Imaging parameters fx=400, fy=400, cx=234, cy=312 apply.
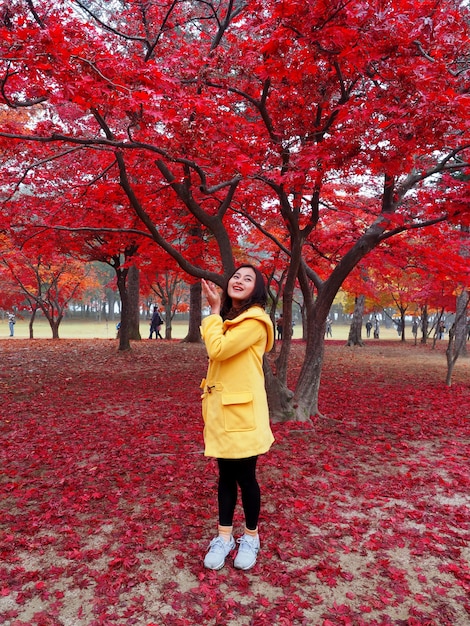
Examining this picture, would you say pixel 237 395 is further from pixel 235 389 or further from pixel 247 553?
pixel 247 553

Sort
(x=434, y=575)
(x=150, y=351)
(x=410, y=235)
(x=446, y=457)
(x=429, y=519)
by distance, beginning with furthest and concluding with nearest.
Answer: (x=150, y=351) → (x=410, y=235) → (x=446, y=457) → (x=429, y=519) → (x=434, y=575)

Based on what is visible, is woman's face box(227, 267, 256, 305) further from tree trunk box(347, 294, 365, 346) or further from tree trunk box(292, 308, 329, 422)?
tree trunk box(347, 294, 365, 346)

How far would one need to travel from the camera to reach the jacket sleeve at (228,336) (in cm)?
233

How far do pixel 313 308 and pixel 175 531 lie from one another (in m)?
4.07

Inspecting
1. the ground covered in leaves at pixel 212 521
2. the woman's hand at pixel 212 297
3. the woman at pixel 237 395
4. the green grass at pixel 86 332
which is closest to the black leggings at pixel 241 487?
the woman at pixel 237 395

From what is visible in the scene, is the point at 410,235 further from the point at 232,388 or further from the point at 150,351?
the point at 150,351

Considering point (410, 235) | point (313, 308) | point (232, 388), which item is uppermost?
point (410, 235)

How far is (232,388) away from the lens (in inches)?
94.5

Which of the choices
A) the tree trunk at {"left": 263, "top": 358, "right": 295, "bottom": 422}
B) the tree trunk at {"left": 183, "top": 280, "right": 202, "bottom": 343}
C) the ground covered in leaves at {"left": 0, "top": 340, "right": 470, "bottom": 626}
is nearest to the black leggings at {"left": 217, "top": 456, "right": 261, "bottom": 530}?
the ground covered in leaves at {"left": 0, "top": 340, "right": 470, "bottom": 626}

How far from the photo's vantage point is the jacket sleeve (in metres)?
2.33

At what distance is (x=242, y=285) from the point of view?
252 centimetres

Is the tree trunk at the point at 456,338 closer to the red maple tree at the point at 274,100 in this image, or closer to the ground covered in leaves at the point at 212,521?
the ground covered in leaves at the point at 212,521

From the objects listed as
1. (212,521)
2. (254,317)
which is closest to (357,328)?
(212,521)

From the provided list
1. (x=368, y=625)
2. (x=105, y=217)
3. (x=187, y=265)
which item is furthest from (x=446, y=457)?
(x=105, y=217)
